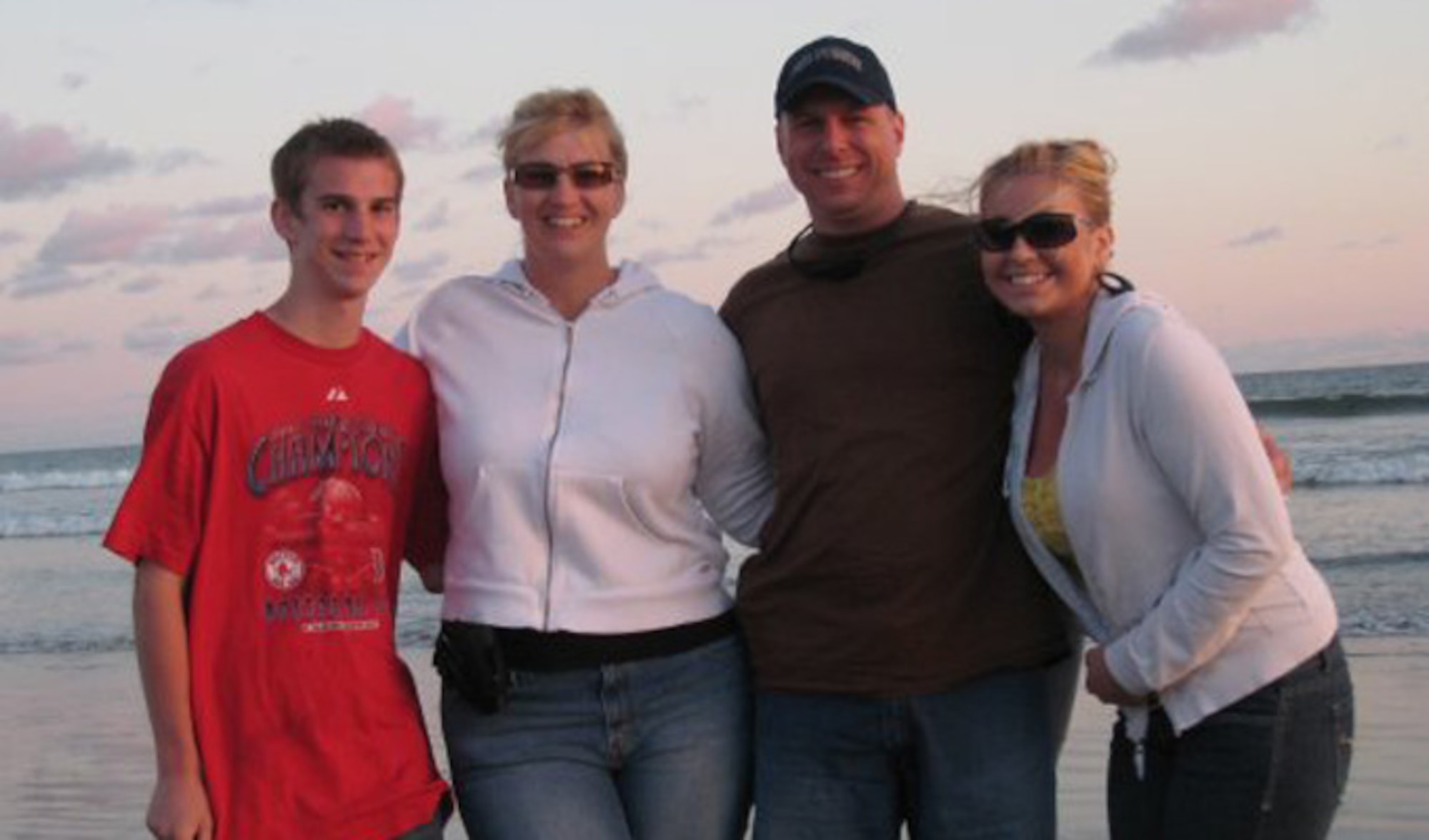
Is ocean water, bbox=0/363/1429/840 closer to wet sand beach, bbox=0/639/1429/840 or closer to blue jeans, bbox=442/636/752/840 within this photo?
wet sand beach, bbox=0/639/1429/840

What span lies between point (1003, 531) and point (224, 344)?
1.72 m

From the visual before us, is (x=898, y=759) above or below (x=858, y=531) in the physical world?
below

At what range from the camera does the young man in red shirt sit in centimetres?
317

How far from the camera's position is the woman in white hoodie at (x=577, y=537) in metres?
3.61

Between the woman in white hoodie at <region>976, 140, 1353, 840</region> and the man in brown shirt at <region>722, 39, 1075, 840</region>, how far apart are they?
0.16m

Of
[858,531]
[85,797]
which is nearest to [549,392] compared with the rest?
[858,531]

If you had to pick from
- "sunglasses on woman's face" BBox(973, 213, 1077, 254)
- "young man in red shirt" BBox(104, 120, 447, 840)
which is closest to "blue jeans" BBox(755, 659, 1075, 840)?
"young man in red shirt" BBox(104, 120, 447, 840)

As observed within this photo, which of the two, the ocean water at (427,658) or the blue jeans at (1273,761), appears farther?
the ocean water at (427,658)

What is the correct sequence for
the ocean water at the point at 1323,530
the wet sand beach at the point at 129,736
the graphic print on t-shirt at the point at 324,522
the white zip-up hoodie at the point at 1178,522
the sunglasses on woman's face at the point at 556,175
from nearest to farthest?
→ the white zip-up hoodie at the point at 1178,522 → the graphic print on t-shirt at the point at 324,522 → the sunglasses on woman's face at the point at 556,175 → the wet sand beach at the point at 129,736 → the ocean water at the point at 1323,530

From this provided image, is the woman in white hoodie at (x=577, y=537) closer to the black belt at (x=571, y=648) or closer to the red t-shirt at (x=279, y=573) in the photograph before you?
the black belt at (x=571, y=648)

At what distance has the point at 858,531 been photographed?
3633mm

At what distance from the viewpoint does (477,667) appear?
11.7 feet

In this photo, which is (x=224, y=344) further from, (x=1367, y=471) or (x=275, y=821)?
(x=1367, y=471)

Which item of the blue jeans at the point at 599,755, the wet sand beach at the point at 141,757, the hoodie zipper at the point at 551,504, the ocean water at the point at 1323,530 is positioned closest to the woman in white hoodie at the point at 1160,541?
the blue jeans at the point at 599,755
